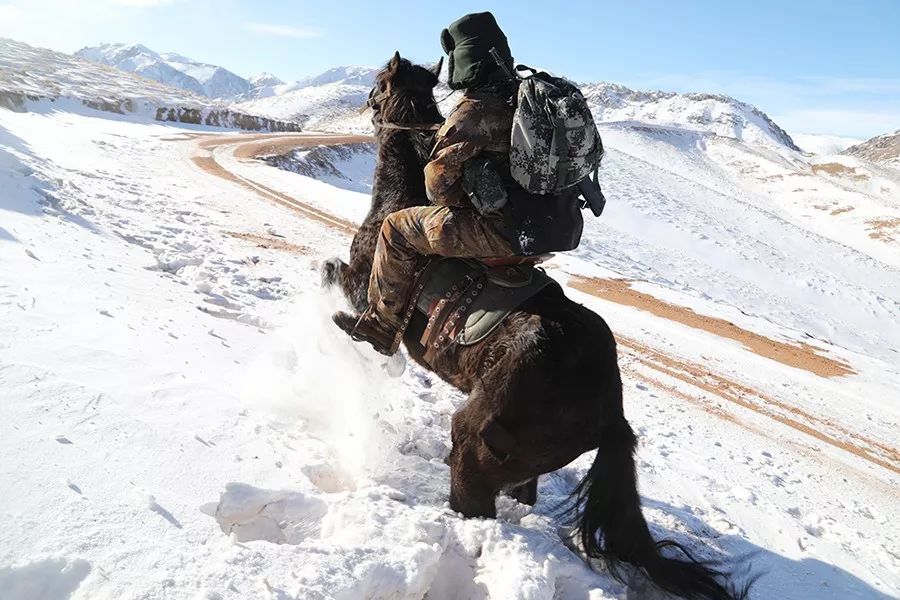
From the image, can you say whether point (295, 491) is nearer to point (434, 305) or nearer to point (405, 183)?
point (434, 305)

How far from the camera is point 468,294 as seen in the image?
127 inches

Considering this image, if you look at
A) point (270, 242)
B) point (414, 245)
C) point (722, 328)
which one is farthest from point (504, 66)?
point (722, 328)

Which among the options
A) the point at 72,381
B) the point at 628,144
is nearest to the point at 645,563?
the point at 72,381

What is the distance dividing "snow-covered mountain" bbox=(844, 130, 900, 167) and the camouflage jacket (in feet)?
331

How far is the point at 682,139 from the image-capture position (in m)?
65.4

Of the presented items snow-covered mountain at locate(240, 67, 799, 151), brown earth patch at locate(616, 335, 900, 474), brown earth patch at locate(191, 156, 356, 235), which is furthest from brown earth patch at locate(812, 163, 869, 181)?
brown earth patch at locate(616, 335, 900, 474)

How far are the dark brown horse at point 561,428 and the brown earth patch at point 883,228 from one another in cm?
4583

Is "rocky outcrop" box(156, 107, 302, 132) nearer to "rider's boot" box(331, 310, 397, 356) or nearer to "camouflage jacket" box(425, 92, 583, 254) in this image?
"rider's boot" box(331, 310, 397, 356)

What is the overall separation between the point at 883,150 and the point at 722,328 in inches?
4484

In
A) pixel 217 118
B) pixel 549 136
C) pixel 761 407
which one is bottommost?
pixel 761 407

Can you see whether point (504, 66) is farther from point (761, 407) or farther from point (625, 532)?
point (761, 407)

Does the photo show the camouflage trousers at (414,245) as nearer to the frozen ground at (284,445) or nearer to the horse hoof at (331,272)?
the horse hoof at (331,272)

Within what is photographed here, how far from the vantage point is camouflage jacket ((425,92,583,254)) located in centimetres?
289

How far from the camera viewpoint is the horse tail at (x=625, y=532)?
2.74 m
